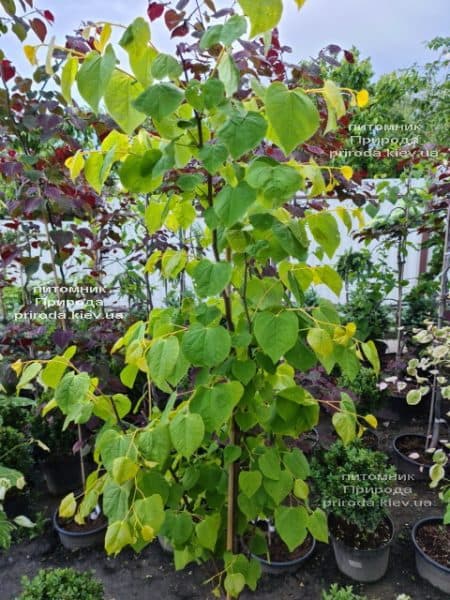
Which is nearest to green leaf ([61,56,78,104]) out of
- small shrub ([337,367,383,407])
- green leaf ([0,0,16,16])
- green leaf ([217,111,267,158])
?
green leaf ([217,111,267,158])

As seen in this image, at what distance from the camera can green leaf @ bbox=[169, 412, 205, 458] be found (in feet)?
2.35

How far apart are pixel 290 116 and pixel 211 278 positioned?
0.27 metres

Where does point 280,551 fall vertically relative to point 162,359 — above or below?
below

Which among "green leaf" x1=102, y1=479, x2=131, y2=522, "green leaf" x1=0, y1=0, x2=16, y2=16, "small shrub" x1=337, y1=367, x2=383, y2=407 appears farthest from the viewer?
"small shrub" x1=337, y1=367, x2=383, y2=407

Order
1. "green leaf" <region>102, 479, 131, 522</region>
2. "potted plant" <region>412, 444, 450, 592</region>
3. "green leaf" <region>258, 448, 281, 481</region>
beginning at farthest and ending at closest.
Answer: "potted plant" <region>412, 444, 450, 592</region>, "green leaf" <region>258, 448, 281, 481</region>, "green leaf" <region>102, 479, 131, 522</region>

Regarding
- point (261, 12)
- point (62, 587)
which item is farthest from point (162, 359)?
point (62, 587)

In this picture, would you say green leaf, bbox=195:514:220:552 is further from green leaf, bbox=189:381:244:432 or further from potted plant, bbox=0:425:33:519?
potted plant, bbox=0:425:33:519

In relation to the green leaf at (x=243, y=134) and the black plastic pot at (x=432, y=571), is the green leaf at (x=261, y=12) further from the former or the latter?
the black plastic pot at (x=432, y=571)

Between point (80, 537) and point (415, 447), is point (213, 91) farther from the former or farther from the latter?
point (415, 447)

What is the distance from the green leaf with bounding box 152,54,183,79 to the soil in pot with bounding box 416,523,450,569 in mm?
1959

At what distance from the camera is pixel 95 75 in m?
0.57

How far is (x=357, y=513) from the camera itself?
1.68m

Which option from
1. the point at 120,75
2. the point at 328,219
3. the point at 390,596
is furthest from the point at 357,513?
the point at 120,75

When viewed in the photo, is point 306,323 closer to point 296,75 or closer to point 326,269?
point 326,269
